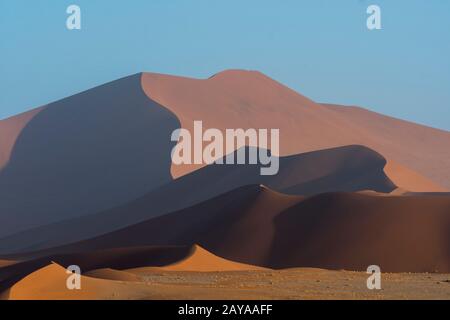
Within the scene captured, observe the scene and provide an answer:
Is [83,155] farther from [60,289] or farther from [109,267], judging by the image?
[60,289]

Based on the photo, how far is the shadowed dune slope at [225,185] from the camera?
76.1 meters

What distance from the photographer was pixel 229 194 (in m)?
59.2

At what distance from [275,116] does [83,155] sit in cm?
2428

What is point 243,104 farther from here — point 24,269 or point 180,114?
point 24,269

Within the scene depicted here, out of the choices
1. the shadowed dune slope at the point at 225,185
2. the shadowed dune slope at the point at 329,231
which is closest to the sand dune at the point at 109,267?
the shadowed dune slope at the point at 329,231

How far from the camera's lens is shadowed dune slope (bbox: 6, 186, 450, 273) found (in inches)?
1773

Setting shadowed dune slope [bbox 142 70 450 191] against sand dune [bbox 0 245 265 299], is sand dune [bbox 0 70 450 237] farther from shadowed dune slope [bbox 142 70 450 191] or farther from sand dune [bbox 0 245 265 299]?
sand dune [bbox 0 245 265 299]

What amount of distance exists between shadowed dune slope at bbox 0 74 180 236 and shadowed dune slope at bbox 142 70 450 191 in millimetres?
2664

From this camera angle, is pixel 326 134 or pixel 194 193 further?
pixel 326 134

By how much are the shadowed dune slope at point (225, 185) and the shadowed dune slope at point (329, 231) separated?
1832 centimetres

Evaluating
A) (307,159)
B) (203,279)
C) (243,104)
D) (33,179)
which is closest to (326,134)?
(243,104)

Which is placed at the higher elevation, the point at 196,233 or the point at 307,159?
the point at 307,159

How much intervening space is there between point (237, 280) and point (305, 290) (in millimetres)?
4715
